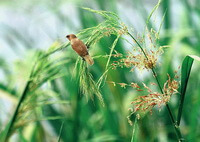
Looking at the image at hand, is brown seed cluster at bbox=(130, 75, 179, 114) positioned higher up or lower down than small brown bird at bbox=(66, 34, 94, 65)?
lower down

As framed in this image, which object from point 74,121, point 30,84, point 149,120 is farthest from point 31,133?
point 30,84

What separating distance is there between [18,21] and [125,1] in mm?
984

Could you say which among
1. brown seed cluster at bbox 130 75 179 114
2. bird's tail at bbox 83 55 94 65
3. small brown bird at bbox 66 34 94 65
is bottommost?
brown seed cluster at bbox 130 75 179 114

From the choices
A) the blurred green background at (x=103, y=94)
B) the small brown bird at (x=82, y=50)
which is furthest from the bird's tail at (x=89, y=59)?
the blurred green background at (x=103, y=94)

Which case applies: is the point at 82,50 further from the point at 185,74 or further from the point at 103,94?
the point at 103,94

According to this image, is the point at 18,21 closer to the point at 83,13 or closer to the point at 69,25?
the point at 69,25

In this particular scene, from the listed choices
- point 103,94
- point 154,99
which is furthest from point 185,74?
point 103,94

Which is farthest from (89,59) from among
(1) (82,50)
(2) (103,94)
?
(2) (103,94)

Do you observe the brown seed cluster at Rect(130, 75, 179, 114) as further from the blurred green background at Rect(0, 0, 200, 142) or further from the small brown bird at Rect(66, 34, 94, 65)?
the blurred green background at Rect(0, 0, 200, 142)

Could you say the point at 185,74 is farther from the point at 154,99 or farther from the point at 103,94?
the point at 103,94

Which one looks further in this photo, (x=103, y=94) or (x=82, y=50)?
(x=103, y=94)

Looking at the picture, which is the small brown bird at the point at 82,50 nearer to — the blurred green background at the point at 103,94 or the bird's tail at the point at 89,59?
the bird's tail at the point at 89,59

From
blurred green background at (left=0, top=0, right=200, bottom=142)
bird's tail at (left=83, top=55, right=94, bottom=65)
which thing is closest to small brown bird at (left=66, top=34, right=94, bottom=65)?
bird's tail at (left=83, top=55, right=94, bottom=65)

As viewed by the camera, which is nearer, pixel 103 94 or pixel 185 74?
pixel 185 74
